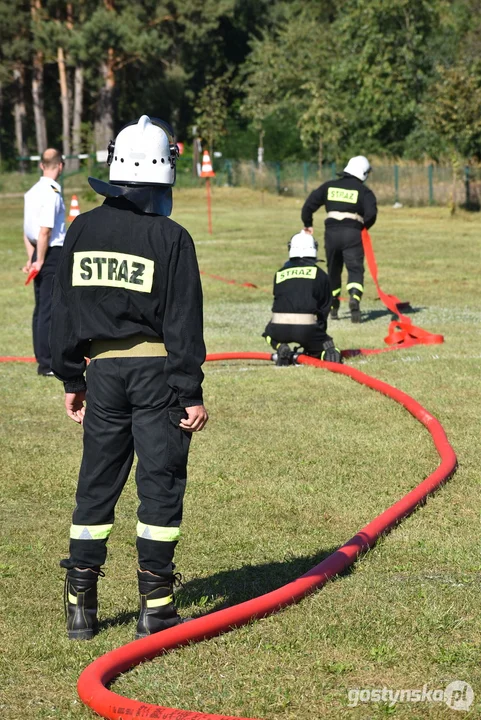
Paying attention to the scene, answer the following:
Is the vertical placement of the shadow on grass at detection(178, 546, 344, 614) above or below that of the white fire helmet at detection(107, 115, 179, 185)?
below

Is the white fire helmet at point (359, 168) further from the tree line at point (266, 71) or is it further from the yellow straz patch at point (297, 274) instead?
the tree line at point (266, 71)

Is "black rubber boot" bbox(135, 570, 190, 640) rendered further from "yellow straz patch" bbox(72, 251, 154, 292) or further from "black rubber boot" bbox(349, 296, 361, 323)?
"black rubber boot" bbox(349, 296, 361, 323)

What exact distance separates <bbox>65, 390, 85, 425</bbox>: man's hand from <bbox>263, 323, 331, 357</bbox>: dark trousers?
6241 mm

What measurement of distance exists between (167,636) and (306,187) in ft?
140

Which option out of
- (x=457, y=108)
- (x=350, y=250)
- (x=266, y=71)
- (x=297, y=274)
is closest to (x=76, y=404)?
(x=297, y=274)

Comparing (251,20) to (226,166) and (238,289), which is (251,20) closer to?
(226,166)

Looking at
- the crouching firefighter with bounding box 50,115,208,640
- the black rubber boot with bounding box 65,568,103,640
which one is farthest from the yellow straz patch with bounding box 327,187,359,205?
the black rubber boot with bounding box 65,568,103,640

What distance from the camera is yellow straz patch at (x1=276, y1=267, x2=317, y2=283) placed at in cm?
1068

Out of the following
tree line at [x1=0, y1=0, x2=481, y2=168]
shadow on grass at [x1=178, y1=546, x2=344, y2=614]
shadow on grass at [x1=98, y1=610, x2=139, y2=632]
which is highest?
tree line at [x1=0, y1=0, x2=481, y2=168]

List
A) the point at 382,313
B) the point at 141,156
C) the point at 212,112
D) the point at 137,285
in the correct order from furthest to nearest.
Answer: the point at 212,112
the point at 382,313
the point at 141,156
the point at 137,285

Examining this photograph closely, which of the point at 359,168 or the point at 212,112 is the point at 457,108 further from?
the point at 212,112

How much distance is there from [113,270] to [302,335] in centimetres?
665

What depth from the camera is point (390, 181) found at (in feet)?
137

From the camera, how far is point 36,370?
448 inches
